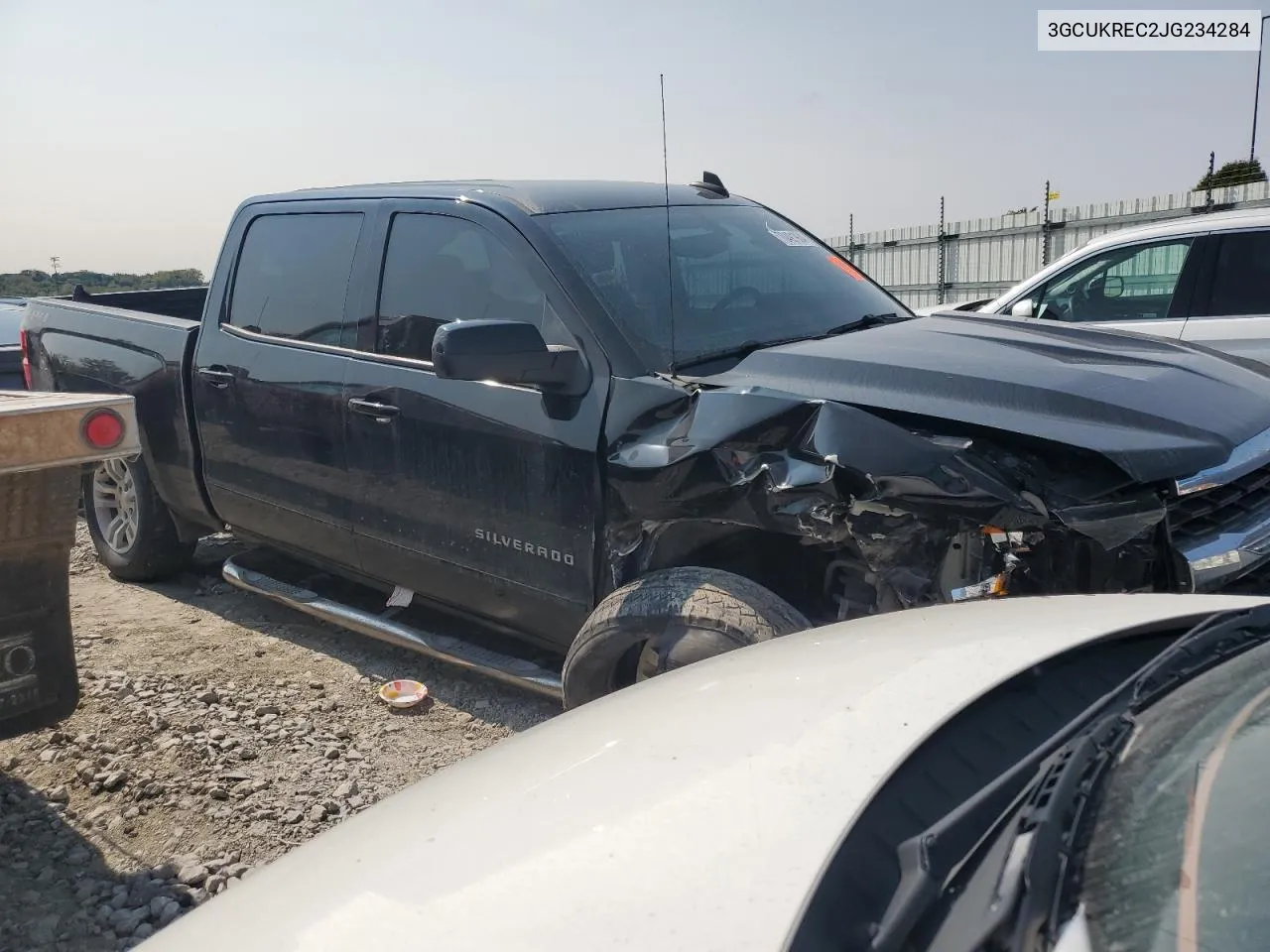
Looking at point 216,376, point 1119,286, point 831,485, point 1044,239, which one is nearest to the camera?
point 831,485

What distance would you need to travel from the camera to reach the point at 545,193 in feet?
12.6

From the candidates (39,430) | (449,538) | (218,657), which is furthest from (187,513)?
(39,430)

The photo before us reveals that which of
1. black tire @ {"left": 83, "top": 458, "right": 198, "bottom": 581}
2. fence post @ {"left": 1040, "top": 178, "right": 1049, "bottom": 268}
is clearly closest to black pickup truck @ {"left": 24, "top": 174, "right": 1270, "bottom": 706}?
black tire @ {"left": 83, "top": 458, "right": 198, "bottom": 581}

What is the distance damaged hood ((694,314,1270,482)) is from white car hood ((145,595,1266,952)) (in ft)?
3.04

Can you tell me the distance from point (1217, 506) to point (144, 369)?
4424mm

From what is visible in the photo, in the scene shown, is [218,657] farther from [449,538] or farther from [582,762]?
[582,762]

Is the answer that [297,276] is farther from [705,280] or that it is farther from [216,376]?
[705,280]

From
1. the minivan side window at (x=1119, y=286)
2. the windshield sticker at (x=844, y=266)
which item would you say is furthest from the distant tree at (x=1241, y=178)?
the windshield sticker at (x=844, y=266)

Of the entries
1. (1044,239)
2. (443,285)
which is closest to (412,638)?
(443,285)

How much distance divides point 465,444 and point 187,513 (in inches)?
84.2

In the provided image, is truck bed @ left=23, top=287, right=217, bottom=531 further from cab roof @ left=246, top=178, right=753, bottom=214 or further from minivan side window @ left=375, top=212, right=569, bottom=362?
minivan side window @ left=375, top=212, right=569, bottom=362

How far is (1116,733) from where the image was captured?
50.8 inches

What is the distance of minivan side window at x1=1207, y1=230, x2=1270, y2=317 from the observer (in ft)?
19.6

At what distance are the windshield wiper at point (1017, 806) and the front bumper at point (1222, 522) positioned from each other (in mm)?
1184
